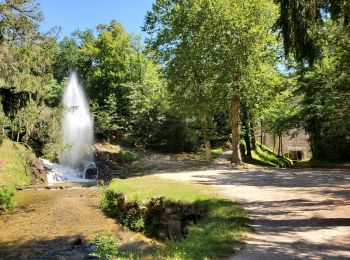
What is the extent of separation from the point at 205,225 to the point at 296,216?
225 cm

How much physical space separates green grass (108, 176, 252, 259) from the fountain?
25.8 ft

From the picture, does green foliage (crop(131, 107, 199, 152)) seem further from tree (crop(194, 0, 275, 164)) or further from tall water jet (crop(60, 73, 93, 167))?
tree (crop(194, 0, 275, 164))

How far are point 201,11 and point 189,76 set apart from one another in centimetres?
416

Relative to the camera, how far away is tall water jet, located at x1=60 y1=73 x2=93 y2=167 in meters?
27.8

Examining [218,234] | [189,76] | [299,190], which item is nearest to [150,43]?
[189,76]

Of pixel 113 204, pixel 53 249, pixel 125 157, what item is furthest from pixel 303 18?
pixel 125 157

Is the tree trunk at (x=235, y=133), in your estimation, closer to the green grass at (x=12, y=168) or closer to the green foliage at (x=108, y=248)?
the green grass at (x=12, y=168)

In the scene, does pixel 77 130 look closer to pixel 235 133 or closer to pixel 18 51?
pixel 235 133

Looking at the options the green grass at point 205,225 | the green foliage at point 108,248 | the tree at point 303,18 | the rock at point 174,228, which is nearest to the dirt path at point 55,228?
the rock at point 174,228

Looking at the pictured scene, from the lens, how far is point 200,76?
22891 millimetres

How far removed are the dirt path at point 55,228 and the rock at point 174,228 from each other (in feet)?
2.46

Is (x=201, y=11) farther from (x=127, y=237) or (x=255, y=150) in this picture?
(x=255, y=150)

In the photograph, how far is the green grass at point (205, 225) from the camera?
6355 mm

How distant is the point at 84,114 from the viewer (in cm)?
3375
